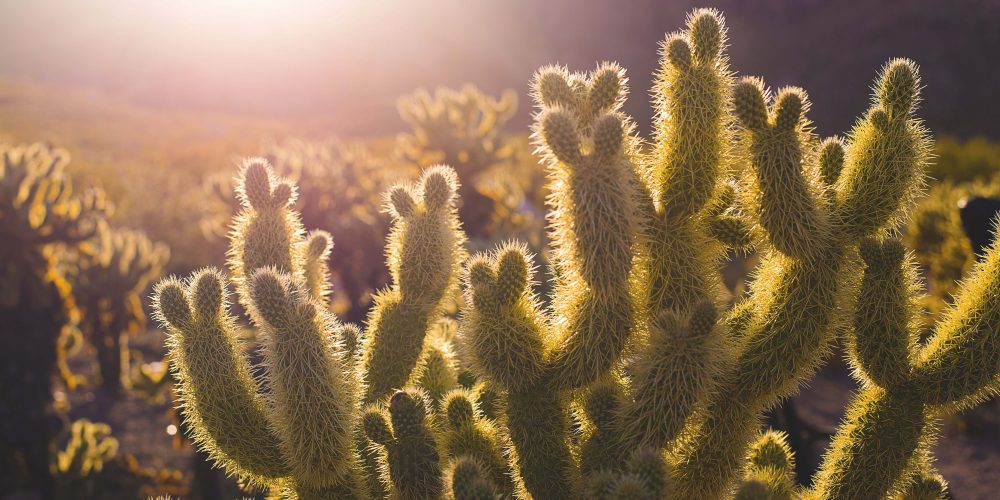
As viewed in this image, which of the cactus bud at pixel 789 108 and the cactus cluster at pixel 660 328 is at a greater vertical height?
the cactus bud at pixel 789 108

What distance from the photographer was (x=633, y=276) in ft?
7.02

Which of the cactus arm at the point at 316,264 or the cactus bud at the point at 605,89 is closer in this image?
the cactus bud at the point at 605,89

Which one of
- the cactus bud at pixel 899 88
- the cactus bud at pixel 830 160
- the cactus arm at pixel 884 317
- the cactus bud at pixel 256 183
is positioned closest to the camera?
the cactus arm at pixel 884 317

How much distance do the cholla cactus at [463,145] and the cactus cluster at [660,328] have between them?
629 centimetres

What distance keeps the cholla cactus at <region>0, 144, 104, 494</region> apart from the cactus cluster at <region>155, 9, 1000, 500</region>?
4303 millimetres

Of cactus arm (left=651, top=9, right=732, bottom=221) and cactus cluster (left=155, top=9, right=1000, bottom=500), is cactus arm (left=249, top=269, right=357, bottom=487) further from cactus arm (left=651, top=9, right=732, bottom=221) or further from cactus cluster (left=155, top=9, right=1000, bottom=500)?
cactus arm (left=651, top=9, right=732, bottom=221)

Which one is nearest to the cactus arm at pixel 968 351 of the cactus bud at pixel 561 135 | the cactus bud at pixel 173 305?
the cactus bud at pixel 561 135

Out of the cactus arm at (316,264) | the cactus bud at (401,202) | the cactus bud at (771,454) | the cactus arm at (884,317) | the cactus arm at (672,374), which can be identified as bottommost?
the cactus bud at (771,454)

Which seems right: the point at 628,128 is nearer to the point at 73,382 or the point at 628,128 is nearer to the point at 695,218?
the point at 695,218

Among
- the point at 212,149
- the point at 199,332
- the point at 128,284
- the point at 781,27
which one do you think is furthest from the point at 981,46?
the point at 199,332

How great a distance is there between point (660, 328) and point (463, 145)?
23.9ft

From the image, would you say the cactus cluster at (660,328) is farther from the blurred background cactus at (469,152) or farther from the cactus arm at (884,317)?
the blurred background cactus at (469,152)

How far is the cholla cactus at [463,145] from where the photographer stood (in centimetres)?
870

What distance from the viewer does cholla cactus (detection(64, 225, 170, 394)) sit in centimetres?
782
